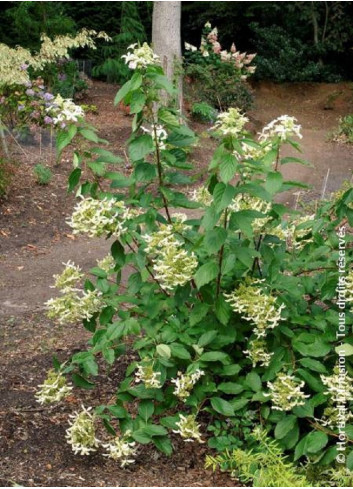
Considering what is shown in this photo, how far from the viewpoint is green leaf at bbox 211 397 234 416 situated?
3.28 meters

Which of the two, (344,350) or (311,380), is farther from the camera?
(311,380)

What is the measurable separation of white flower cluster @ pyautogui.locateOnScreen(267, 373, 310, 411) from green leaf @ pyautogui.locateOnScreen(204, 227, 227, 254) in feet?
2.14

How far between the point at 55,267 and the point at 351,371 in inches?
154

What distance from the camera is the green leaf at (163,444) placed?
10.7 ft

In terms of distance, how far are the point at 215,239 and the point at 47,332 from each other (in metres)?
2.33

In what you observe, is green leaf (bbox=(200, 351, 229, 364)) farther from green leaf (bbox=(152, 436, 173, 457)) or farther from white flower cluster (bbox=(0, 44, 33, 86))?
white flower cluster (bbox=(0, 44, 33, 86))

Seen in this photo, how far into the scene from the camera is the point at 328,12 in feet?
52.3

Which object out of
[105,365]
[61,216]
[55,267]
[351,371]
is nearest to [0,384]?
[105,365]

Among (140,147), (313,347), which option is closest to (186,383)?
(313,347)

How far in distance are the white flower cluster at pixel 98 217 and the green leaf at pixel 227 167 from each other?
1.72 feet

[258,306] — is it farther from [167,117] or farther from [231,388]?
[167,117]

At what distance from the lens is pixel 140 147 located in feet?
9.87

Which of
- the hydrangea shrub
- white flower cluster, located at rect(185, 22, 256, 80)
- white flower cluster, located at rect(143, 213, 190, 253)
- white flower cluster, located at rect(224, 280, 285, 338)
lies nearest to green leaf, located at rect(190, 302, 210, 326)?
the hydrangea shrub

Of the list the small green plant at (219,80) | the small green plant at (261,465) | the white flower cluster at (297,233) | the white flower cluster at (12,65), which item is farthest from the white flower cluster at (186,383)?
the small green plant at (219,80)
